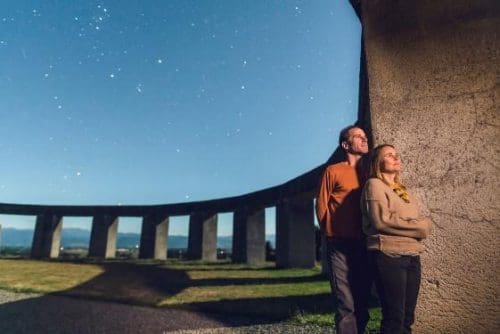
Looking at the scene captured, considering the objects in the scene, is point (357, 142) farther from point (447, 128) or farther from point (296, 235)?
point (296, 235)

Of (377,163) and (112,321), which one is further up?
(377,163)

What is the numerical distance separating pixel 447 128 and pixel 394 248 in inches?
36.6

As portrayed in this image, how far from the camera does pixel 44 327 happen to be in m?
4.18

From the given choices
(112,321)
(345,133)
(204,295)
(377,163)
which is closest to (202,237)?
(204,295)

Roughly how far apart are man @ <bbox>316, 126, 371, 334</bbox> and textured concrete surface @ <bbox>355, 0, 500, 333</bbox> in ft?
1.12

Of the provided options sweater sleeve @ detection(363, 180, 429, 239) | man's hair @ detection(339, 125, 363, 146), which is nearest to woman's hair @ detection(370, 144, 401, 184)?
sweater sleeve @ detection(363, 180, 429, 239)

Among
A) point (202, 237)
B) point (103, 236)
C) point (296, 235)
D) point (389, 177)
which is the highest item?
point (389, 177)

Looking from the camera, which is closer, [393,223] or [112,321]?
[393,223]

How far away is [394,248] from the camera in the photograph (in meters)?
1.88

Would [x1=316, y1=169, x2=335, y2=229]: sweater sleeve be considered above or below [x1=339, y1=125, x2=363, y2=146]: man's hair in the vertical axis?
below

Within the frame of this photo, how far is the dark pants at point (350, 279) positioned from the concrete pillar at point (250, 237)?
50.1ft

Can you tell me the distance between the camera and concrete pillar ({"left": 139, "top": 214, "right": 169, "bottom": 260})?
2119 centimetres

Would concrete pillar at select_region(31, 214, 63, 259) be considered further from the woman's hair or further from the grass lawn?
the woman's hair

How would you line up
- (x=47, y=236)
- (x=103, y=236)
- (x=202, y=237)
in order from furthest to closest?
(x=47, y=236) → (x=103, y=236) → (x=202, y=237)
